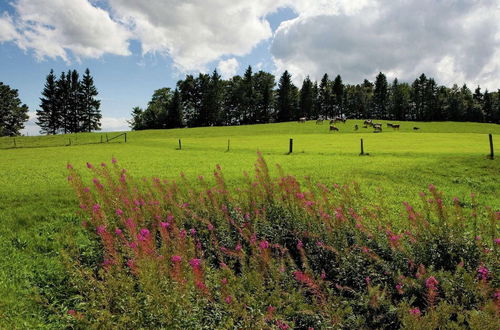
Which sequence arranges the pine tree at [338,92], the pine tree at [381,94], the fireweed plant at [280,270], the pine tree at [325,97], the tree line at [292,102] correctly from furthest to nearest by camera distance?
the pine tree at [381,94], the pine tree at [325,97], the pine tree at [338,92], the tree line at [292,102], the fireweed plant at [280,270]

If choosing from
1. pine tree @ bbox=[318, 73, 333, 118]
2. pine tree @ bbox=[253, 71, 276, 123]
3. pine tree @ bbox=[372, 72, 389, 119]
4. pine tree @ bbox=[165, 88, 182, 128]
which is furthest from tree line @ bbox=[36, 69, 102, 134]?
pine tree @ bbox=[372, 72, 389, 119]

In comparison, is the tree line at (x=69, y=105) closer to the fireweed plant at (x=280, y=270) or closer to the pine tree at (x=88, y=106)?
the pine tree at (x=88, y=106)

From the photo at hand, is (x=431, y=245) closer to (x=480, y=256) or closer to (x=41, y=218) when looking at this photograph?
(x=480, y=256)

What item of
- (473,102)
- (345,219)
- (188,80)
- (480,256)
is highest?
(188,80)

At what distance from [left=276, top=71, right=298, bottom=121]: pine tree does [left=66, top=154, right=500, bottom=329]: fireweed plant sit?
99.6m

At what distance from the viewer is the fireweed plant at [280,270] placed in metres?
4.27

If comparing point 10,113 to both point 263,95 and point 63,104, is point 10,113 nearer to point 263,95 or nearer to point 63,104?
point 63,104

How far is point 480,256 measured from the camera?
545 cm

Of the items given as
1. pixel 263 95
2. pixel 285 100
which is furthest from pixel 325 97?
pixel 263 95

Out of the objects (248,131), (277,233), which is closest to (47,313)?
(277,233)

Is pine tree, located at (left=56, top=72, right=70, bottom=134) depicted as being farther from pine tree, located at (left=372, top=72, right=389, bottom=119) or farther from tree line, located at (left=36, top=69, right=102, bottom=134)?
pine tree, located at (left=372, top=72, right=389, bottom=119)

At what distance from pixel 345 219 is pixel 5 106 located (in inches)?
4450

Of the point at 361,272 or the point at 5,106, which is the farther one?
the point at 5,106

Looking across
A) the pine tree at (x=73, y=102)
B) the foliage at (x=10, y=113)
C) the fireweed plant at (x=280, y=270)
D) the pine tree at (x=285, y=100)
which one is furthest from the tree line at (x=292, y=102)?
the fireweed plant at (x=280, y=270)
